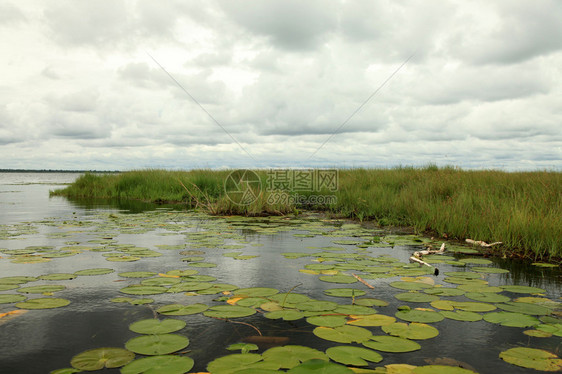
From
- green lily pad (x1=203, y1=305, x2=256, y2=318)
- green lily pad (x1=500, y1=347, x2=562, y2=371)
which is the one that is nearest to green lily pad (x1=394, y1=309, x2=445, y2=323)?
green lily pad (x1=500, y1=347, x2=562, y2=371)

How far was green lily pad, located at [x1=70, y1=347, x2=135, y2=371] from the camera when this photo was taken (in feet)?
5.76

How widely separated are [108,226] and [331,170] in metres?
8.17

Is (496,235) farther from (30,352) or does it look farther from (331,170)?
(331,170)

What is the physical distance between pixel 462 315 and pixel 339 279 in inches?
42.7

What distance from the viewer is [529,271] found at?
3.81 m

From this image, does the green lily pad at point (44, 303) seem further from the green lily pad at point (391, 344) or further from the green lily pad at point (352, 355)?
the green lily pad at point (391, 344)

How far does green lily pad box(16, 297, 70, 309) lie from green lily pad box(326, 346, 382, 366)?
1934 millimetres

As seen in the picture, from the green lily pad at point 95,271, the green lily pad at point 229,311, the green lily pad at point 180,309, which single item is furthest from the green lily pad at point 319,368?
the green lily pad at point 95,271

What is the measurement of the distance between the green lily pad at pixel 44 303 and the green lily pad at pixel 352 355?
193 centimetres

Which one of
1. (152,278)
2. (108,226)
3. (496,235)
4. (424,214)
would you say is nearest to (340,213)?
(424,214)

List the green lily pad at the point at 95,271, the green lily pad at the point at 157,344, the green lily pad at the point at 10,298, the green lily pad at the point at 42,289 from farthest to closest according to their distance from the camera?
the green lily pad at the point at 95,271
the green lily pad at the point at 42,289
the green lily pad at the point at 10,298
the green lily pad at the point at 157,344

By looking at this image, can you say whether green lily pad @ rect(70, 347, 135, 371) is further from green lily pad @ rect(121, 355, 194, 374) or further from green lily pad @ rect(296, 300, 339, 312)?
green lily pad @ rect(296, 300, 339, 312)

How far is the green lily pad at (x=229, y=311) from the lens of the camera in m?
2.39

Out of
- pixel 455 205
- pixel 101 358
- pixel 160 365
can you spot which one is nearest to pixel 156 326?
pixel 101 358
